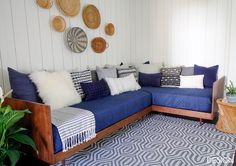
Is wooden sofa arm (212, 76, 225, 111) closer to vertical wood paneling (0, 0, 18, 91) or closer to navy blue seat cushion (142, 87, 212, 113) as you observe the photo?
navy blue seat cushion (142, 87, 212, 113)

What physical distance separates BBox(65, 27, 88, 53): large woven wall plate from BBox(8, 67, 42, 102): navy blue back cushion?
942 mm

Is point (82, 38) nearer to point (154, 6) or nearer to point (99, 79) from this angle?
point (99, 79)

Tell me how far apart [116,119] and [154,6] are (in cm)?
258

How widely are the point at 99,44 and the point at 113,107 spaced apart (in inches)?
55.8

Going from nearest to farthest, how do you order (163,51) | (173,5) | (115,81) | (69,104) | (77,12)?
1. (69,104)
2. (77,12)
3. (115,81)
4. (173,5)
5. (163,51)

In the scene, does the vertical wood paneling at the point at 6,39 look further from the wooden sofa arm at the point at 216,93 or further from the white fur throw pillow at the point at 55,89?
the wooden sofa arm at the point at 216,93

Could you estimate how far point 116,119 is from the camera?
8.41 ft

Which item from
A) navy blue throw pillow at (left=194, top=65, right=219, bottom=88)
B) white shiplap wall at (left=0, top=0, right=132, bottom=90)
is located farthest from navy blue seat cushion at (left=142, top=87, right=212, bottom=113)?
white shiplap wall at (left=0, top=0, right=132, bottom=90)

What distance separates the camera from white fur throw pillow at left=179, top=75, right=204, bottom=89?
3324 mm

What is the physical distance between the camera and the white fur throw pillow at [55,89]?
231cm

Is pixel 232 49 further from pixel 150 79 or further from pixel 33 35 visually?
pixel 33 35

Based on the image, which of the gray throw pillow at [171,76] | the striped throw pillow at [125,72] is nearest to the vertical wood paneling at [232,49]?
the gray throw pillow at [171,76]

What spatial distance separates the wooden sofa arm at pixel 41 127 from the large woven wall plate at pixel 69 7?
1534 mm

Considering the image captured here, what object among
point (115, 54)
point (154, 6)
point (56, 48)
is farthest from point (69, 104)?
point (154, 6)
